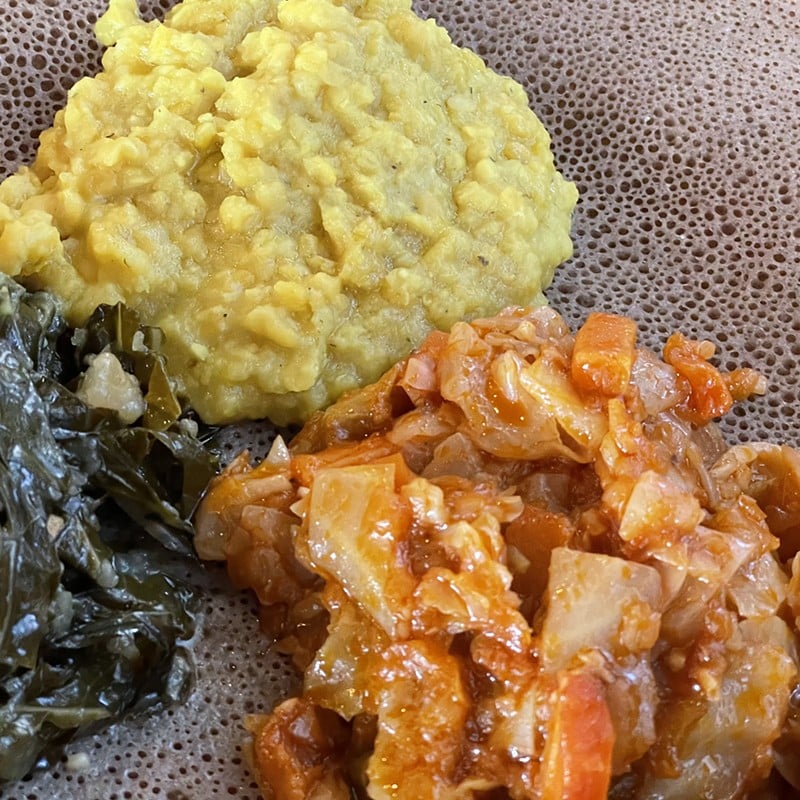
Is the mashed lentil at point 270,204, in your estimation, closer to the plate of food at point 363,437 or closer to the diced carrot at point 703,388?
the plate of food at point 363,437

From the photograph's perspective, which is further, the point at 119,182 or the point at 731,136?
the point at 731,136

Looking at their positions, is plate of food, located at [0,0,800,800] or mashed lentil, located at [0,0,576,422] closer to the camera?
plate of food, located at [0,0,800,800]

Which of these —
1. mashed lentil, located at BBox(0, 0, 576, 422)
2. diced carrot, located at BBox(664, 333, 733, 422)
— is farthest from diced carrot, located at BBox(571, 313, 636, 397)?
mashed lentil, located at BBox(0, 0, 576, 422)

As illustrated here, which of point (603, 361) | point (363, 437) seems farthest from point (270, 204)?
point (603, 361)

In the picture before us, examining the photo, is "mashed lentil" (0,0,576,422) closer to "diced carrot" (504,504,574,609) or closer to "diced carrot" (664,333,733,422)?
"diced carrot" (664,333,733,422)

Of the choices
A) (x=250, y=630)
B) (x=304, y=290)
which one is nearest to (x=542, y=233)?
(x=304, y=290)

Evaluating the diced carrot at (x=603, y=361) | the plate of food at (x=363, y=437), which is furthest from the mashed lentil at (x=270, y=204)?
the diced carrot at (x=603, y=361)

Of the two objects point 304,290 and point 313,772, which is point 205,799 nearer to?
point 313,772

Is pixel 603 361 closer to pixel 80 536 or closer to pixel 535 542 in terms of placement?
pixel 535 542
